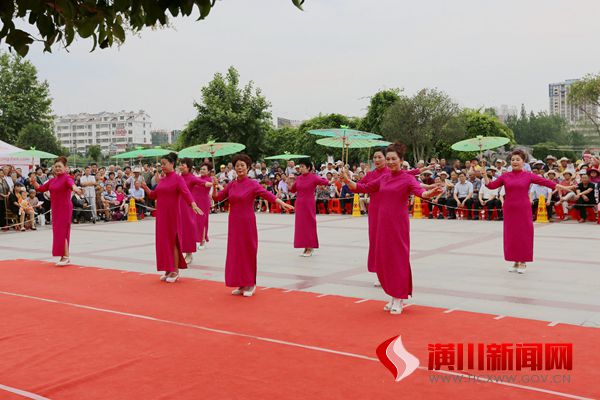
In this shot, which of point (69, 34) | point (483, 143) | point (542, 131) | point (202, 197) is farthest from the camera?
point (542, 131)

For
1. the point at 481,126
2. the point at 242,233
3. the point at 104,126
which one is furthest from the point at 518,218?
the point at 104,126

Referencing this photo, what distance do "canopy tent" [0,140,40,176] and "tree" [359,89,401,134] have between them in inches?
1066

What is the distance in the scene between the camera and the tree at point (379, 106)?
4712 centimetres

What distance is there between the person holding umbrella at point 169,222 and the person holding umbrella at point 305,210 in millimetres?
2884

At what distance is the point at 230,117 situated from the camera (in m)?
40.5

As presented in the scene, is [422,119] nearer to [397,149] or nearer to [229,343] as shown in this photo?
[397,149]

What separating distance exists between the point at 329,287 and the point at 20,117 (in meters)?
43.0

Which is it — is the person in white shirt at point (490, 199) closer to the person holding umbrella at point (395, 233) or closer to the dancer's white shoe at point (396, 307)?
the person holding umbrella at point (395, 233)

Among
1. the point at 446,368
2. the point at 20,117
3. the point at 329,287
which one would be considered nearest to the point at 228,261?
the point at 329,287

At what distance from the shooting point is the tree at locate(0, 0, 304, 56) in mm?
2949

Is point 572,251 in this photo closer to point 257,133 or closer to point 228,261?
point 228,261

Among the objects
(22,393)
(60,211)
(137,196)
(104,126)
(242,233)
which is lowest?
(22,393)

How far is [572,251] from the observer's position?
37.9 ft

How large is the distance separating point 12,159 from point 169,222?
18.5 metres
